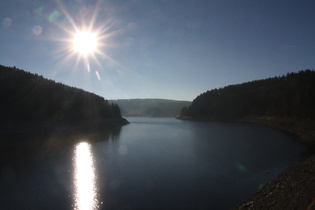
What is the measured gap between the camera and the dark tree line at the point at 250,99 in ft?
361

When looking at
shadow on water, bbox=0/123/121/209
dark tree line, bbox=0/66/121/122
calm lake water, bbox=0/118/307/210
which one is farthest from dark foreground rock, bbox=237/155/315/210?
dark tree line, bbox=0/66/121/122

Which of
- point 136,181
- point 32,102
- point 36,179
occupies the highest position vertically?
point 32,102

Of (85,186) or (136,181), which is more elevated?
(85,186)

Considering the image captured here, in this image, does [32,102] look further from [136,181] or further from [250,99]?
[250,99]

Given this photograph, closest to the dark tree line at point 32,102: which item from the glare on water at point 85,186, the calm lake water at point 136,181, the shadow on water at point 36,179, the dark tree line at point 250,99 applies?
the shadow on water at point 36,179

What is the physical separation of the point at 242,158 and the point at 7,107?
58.0 meters

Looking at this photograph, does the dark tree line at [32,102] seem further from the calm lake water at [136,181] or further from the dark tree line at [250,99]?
the dark tree line at [250,99]

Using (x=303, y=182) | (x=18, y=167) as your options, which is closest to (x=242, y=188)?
(x=303, y=182)

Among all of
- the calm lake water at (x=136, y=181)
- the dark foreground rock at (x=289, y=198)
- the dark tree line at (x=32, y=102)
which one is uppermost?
the dark tree line at (x=32, y=102)

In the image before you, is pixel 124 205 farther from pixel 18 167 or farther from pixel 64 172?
pixel 18 167

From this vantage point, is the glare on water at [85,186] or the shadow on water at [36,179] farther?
the shadow on water at [36,179]

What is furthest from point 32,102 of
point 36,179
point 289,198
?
point 289,198

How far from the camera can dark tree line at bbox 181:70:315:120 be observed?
110 metres

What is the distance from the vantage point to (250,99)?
14425 cm
